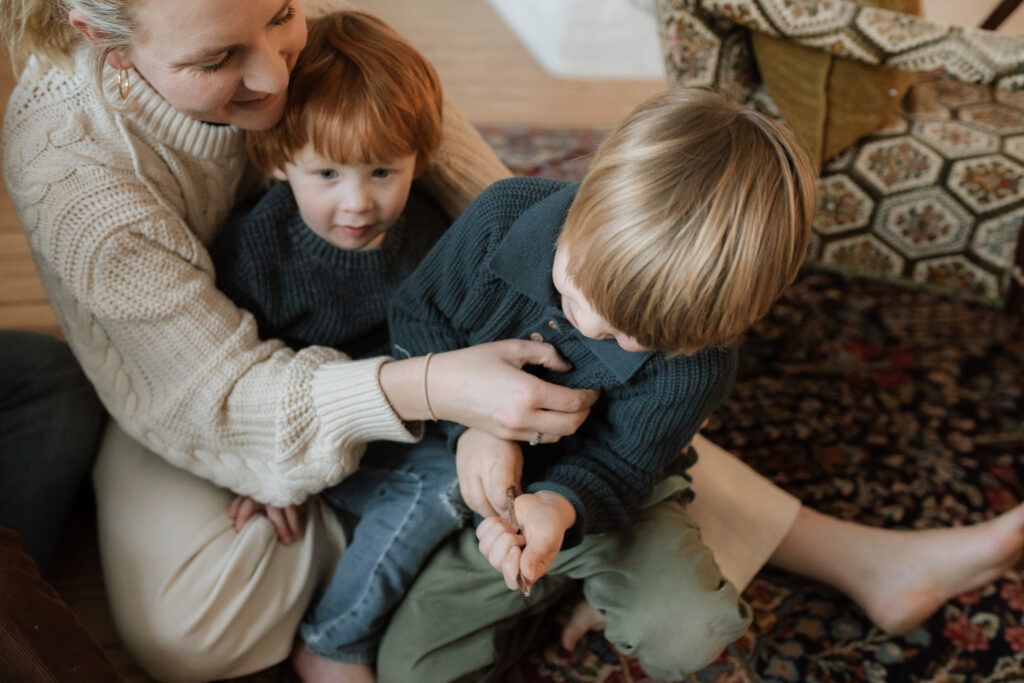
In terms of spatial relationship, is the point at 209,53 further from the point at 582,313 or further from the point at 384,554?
the point at 384,554

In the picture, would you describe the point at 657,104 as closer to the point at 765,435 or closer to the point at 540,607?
the point at 540,607

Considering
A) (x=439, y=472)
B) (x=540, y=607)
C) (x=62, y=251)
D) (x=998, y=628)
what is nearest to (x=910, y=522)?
(x=998, y=628)

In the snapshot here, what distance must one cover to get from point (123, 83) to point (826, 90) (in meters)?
1.39

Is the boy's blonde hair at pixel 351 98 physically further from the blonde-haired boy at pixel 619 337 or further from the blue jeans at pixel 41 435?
the blue jeans at pixel 41 435

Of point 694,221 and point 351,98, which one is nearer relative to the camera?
point 694,221

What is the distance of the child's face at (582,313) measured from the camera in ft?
2.85

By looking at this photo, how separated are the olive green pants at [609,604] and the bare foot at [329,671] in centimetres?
4

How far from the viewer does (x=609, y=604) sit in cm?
114

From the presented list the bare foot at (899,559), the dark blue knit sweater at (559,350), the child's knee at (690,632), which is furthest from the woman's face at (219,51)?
the bare foot at (899,559)

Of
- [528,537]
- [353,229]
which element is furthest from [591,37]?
[528,537]

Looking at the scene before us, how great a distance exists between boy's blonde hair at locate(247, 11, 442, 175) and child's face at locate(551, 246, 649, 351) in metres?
0.29

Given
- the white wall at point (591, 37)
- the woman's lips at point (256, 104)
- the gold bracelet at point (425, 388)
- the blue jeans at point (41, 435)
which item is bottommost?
the blue jeans at point (41, 435)

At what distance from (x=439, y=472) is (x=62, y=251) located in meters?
0.53

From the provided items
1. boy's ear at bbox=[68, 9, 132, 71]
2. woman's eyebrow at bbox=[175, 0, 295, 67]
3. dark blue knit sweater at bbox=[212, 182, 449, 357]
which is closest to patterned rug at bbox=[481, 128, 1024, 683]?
dark blue knit sweater at bbox=[212, 182, 449, 357]
